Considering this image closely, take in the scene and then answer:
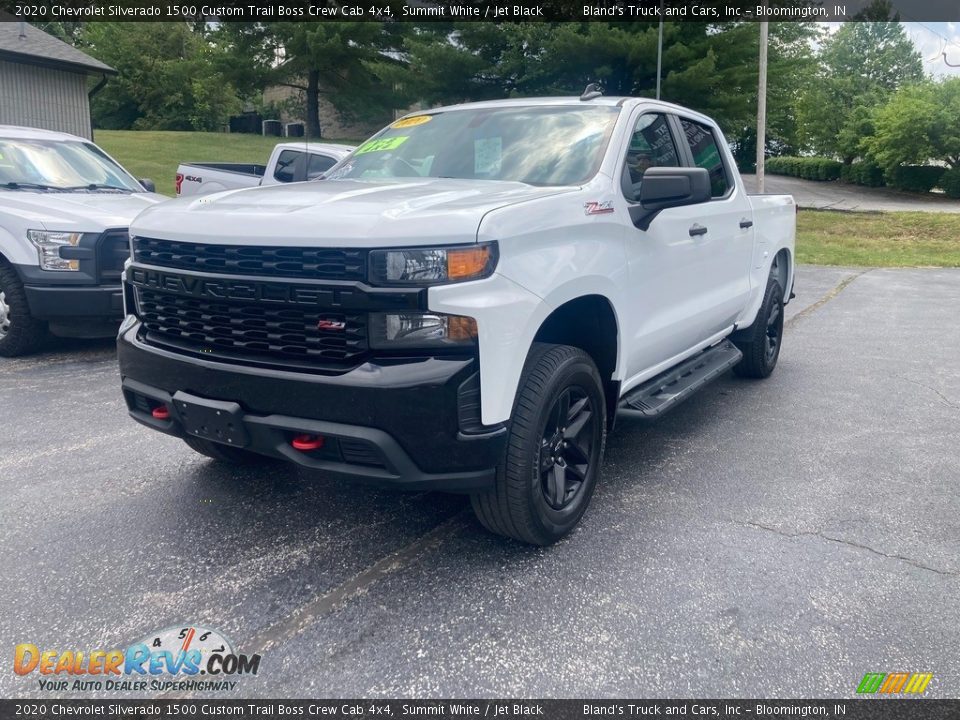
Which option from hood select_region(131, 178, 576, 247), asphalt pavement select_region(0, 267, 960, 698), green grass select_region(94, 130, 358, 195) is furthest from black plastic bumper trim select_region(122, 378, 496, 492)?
green grass select_region(94, 130, 358, 195)

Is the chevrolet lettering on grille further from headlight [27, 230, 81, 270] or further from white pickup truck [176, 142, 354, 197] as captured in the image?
white pickup truck [176, 142, 354, 197]

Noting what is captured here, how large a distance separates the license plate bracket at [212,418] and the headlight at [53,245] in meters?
3.86

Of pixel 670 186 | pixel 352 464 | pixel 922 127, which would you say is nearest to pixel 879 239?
pixel 922 127

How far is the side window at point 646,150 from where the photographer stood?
4.21 m

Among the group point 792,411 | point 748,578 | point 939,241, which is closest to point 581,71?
point 939,241

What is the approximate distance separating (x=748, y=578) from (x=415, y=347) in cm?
163

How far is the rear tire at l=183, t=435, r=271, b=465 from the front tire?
138cm

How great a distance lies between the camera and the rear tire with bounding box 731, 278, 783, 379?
253 inches

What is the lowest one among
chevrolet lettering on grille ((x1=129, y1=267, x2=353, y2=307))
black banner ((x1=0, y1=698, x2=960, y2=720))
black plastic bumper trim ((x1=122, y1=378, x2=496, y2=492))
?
black banner ((x1=0, y1=698, x2=960, y2=720))

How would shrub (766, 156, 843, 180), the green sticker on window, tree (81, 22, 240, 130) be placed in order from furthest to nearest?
1. tree (81, 22, 240, 130)
2. shrub (766, 156, 843, 180)
3. the green sticker on window

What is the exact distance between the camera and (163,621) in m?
3.01

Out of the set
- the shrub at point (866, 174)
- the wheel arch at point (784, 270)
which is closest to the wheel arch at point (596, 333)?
the wheel arch at point (784, 270)

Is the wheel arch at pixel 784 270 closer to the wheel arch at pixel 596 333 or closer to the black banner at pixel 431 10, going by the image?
the wheel arch at pixel 596 333

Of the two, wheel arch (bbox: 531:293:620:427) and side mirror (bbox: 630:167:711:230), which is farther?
side mirror (bbox: 630:167:711:230)
